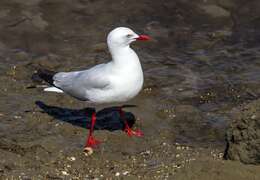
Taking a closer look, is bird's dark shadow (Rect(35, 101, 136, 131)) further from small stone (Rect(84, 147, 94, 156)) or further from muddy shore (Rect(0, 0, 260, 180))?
small stone (Rect(84, 147, 94, 156))

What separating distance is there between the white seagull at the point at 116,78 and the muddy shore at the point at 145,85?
0.33 meters

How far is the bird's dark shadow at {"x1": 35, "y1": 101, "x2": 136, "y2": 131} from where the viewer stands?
9.77 m

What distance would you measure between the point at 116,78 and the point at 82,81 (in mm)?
701

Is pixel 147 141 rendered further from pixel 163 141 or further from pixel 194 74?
pixel 194 74

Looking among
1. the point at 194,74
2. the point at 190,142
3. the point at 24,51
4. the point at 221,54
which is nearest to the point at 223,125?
the point at 190,142

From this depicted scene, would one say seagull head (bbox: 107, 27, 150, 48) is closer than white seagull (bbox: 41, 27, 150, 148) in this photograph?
No

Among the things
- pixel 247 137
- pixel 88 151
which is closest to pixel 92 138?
pixel 88 151

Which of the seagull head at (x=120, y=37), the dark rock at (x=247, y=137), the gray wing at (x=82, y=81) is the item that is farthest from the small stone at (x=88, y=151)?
the dark rock at (x=247, y=137)

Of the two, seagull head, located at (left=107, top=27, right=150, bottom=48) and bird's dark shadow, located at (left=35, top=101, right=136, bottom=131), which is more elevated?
seagull head, located at (left=107, top=27, right=150, bottom=48)

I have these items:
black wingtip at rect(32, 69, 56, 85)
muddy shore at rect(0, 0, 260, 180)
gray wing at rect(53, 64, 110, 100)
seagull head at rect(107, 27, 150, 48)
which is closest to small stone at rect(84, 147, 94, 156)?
muddy shore at rect(0, 0, 260, 180)

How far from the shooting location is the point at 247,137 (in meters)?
7.23

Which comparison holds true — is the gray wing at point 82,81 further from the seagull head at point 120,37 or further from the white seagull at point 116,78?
the seagull head at point 120,37

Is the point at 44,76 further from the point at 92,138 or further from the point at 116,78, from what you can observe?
the point at 116,78

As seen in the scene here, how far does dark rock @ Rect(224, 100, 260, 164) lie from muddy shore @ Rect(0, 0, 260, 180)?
0.27 m
